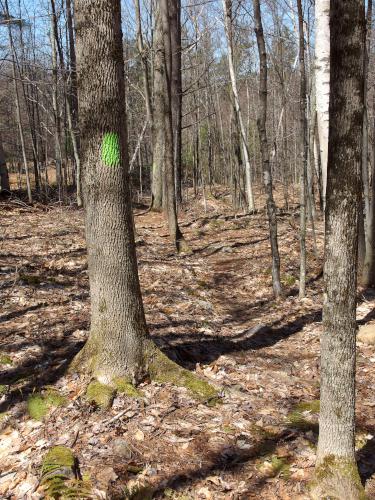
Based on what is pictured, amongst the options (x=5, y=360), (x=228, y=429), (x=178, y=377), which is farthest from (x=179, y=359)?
(x=5, y=360)

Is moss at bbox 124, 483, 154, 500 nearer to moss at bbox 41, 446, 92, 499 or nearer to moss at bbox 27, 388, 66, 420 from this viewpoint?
moss at bbox 41, 446, 92, 499

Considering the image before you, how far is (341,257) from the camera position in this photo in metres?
2.73

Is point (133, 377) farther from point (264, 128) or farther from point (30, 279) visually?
point (264, 128)

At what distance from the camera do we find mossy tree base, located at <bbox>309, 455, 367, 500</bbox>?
2990 mm

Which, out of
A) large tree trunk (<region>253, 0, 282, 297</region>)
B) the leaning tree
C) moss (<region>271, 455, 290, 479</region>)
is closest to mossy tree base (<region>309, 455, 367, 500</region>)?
moss (<region>271, 455, 290, 479</region>)

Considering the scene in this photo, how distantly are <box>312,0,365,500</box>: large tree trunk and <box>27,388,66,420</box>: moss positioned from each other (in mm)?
2305

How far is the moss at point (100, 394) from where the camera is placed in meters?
3.98

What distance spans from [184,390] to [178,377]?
0.17 metres

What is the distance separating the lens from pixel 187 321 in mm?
6402

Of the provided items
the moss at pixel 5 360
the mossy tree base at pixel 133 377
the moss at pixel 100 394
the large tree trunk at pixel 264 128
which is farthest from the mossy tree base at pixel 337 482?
the large tree trunk at pixel 264 128

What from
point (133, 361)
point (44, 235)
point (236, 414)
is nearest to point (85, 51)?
point (133, 361)

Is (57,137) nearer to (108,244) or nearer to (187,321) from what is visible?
(187,321)

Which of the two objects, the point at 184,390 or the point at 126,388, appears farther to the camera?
the point at 184,390

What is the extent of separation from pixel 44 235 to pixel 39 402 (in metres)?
7.35
